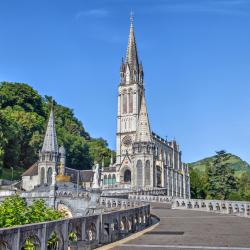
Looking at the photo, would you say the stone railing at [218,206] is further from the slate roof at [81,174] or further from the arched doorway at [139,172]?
the slate roof at [81,174]

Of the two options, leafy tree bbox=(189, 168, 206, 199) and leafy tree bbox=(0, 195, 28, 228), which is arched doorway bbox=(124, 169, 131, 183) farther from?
leafy tree bbox=(0, 195, 28, 228)

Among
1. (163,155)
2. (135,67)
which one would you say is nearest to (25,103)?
(135,67)

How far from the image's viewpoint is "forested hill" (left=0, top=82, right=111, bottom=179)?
84688 mm

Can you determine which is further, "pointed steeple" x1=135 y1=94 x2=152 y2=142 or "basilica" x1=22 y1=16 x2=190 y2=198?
"pointed steeple" x1=135 y1=94 x2=152 y2=142

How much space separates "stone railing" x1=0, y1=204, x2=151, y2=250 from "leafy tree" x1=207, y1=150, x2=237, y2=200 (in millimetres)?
65133

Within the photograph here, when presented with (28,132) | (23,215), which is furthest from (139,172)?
(23,215)

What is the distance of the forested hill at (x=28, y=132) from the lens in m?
84.7

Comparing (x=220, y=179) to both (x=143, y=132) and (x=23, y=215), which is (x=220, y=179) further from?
(x=23, y=215)

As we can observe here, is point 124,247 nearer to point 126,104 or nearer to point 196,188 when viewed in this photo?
point 126,104

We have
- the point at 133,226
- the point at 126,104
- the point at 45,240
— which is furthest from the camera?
the point at 126,104

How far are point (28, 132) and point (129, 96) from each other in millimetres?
33134

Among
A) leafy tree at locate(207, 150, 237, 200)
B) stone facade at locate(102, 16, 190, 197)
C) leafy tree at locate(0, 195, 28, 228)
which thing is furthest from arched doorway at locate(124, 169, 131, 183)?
leafy tree at locate(0, 195, 28, 228)

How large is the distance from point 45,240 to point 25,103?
334 feet

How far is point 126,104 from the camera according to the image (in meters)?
→ 116
